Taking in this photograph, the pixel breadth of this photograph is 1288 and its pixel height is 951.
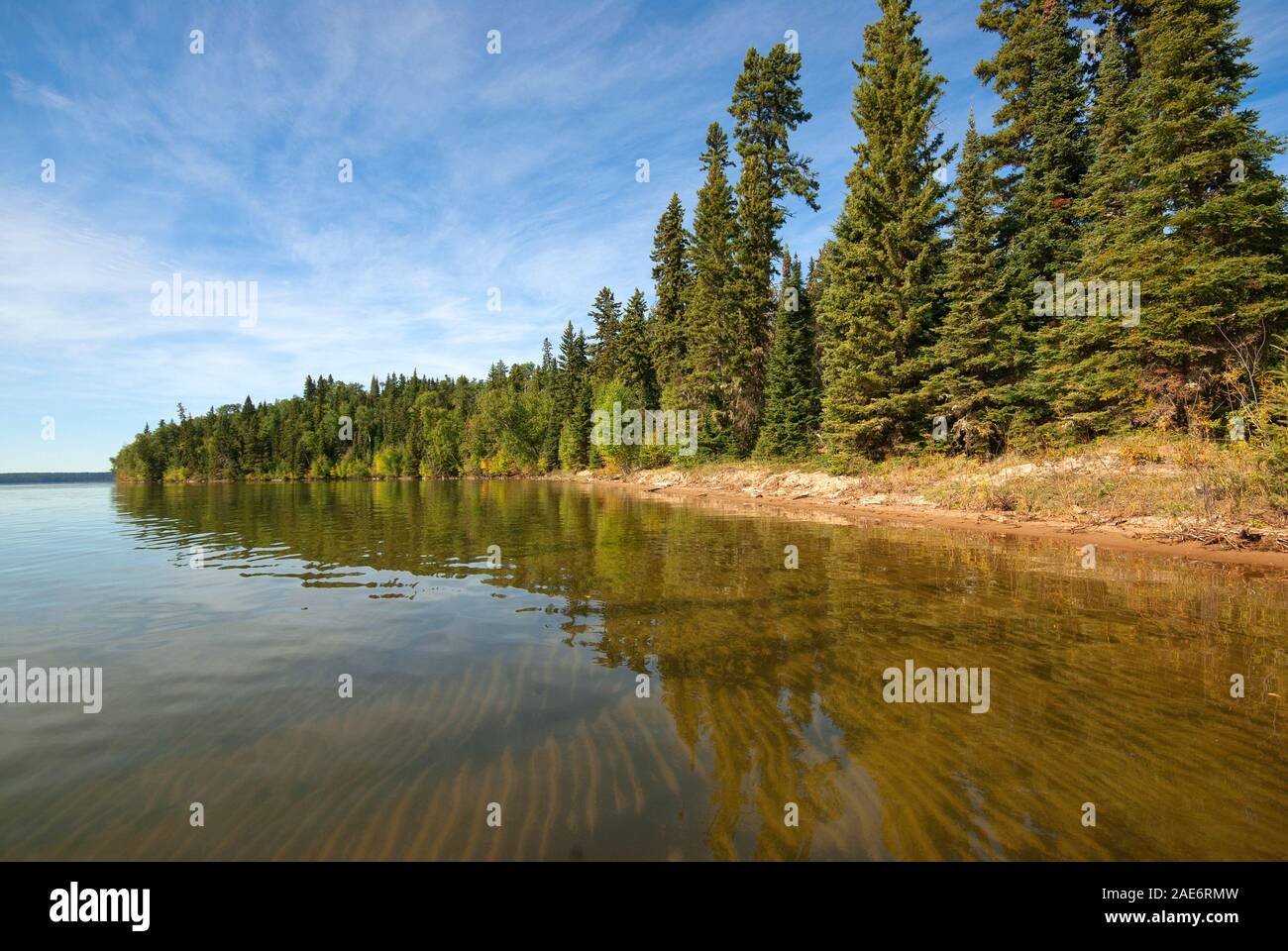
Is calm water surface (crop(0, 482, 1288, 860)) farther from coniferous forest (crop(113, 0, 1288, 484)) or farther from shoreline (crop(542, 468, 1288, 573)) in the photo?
coniferous forest (crop(113, 0, 1288, 484))

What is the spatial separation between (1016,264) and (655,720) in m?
31.2

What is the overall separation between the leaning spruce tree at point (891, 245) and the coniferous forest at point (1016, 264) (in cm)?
13

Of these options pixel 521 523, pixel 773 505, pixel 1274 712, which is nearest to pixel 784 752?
pixel 1274 712

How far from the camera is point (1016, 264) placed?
2659 cm

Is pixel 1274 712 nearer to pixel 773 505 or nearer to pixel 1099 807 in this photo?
pixel 1099 807

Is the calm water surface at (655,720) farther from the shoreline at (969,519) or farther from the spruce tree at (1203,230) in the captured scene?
the spruce tree at (1203,230)

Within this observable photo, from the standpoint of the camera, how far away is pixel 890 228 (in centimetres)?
2891

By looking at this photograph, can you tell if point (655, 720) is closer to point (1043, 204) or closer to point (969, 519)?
point (969, 519)

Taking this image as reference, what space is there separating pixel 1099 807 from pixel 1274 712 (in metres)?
3.22

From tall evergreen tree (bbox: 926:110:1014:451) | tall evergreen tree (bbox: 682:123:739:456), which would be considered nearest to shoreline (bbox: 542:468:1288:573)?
tall evergreen tree (bbox: 926:110:1014:451)

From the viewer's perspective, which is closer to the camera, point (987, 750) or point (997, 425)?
point (987, 750)

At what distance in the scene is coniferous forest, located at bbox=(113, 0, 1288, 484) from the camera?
1816 centimetres
